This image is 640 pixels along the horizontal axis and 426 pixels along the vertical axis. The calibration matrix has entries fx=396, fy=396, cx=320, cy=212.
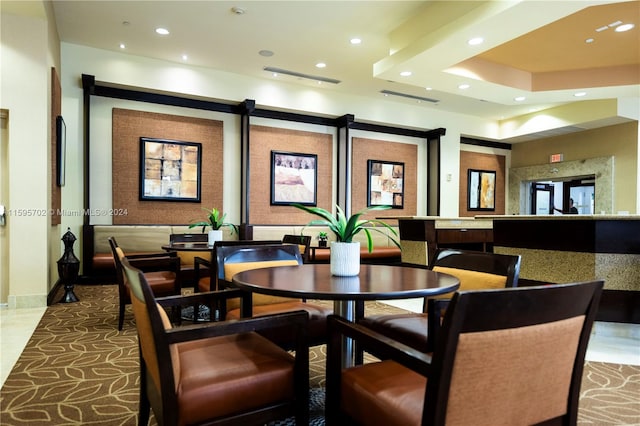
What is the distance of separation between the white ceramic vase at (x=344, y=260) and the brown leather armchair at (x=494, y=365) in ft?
2.28

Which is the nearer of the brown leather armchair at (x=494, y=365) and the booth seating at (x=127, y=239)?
the brown leather armchair at (x=494, y=365)

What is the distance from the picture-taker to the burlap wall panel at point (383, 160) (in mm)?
8349

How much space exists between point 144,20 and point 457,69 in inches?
166

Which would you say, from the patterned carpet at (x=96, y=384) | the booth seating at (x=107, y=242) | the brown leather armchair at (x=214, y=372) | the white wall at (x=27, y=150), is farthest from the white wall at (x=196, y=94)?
the brown leather armchair at (x=214, y=372)

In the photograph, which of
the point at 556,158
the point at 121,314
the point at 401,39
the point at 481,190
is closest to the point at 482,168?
the point at 481,190

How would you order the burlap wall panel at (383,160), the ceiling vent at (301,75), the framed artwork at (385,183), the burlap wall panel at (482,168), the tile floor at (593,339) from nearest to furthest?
the tile floor at (593,339) → the ceiling vent at (301,75) → the burlap wall panel at (383,160) → the framed artwork at (385,183) → the burlap wall panel at (482,168)

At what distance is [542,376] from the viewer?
1116 mm

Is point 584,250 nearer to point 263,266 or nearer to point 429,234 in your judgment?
point 429,234

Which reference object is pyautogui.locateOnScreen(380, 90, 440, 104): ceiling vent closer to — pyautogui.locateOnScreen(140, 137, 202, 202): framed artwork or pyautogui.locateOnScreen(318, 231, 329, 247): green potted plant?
pyautogui.locateOnScreen(318, 231, 329, 247): green potted plant

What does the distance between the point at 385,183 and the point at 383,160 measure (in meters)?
0.50

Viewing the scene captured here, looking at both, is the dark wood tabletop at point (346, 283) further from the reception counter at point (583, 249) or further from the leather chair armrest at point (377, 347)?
the reception counter at point (583, 249)

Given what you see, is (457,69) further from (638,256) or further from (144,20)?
(144,20)

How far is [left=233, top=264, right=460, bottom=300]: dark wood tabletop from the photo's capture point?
1.52 m

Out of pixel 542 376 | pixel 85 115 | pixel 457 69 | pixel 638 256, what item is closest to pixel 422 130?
pixel 457 69
